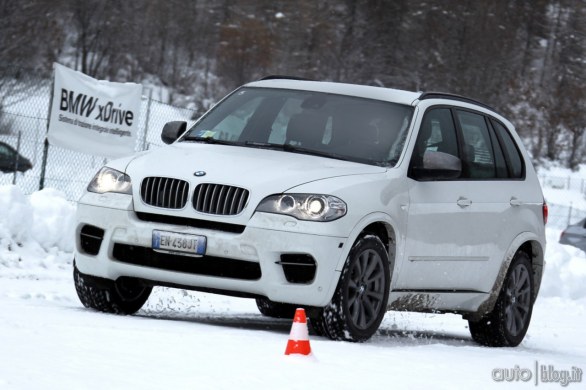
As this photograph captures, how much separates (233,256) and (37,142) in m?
17.7

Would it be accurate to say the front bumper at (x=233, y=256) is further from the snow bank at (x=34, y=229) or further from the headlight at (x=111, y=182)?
the snow bank at (x=34, y=229)

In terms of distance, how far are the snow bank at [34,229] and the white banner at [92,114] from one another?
2.22 metres

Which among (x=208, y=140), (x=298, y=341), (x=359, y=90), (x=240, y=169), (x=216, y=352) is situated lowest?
(x=216, y=352)

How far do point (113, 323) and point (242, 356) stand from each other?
1.40m

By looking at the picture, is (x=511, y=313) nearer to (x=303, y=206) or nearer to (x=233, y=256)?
(x=303, y=206)

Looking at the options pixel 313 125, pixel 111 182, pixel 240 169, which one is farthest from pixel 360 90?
pixel 111 182

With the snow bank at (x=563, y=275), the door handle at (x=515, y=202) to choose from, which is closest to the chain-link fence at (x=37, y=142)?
the snow bank at (x=563, y=275)

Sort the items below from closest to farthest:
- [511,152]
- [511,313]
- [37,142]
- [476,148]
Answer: [476,148]
[511,313]
[511,152]
[37,142]

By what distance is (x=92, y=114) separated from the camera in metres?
17.6

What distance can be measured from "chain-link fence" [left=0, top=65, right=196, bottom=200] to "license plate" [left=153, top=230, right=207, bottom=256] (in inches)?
372

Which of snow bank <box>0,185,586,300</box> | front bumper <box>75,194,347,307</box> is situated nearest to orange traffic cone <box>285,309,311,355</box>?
front bumper <box>75,194,347,307</box>

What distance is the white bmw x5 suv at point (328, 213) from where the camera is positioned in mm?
7777

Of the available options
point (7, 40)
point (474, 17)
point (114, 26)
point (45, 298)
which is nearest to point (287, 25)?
point (474, 17)

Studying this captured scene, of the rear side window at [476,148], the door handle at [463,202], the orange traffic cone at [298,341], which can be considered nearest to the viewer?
the orange traffic cone at [298,341]
